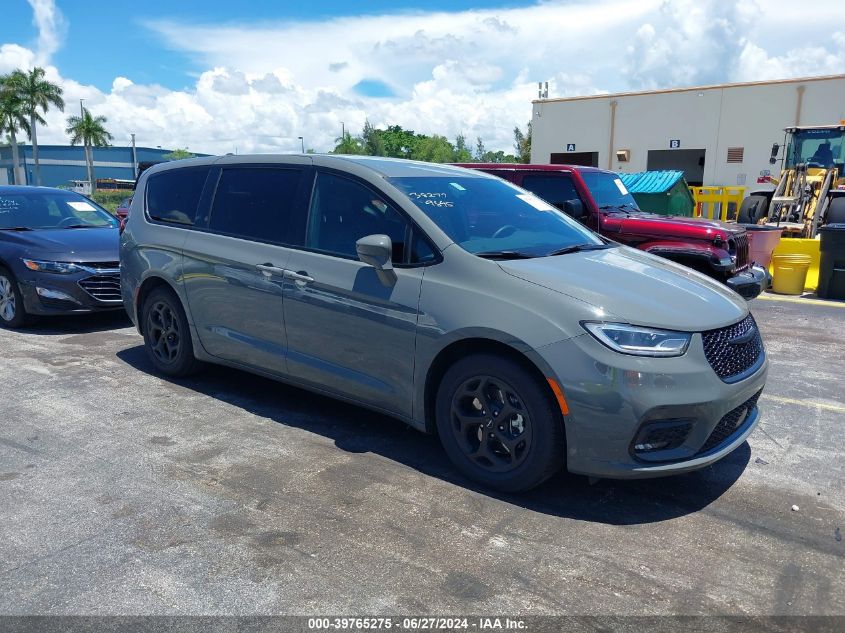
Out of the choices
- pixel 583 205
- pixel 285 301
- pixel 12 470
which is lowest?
pixel 12 470

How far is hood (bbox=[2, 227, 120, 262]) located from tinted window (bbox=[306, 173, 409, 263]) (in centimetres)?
391

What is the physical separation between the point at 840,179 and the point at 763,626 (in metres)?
17.7

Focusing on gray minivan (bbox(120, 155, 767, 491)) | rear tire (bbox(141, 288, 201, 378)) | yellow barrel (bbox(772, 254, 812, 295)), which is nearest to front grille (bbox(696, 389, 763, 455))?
gray minivan (bbox(120, 155, 767, 491))

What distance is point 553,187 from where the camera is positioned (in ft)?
27.9

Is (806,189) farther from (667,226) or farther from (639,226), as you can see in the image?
(639,226)

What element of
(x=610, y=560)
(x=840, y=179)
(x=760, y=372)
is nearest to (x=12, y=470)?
(x=610, y=560)

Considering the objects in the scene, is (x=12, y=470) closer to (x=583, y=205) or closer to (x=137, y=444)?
(x=137, y=444)

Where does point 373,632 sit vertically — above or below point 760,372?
below

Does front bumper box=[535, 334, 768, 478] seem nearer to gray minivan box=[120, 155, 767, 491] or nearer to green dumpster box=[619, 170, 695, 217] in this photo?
gray minivan box=[120, 155, 767, 491]

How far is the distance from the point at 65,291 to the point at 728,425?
6574mm

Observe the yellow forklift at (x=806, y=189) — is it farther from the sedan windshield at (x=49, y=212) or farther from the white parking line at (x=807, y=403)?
the sedan windshield at (x=49, y=212)

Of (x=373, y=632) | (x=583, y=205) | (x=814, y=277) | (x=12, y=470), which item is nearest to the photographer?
(x=373, y=632)

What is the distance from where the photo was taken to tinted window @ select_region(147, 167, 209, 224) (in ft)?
18.2

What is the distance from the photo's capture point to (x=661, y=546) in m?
3.25
